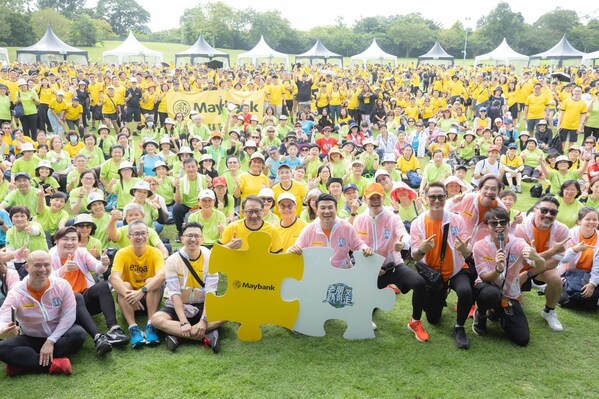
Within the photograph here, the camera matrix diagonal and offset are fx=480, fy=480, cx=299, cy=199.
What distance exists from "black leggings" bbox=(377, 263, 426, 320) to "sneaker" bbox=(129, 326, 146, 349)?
277cm

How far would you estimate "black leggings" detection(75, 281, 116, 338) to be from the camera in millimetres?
5063

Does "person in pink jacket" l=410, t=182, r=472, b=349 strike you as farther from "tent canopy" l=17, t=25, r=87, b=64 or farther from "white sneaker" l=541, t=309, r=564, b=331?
"tent canopy" l=17, t=25, r=87, b=64

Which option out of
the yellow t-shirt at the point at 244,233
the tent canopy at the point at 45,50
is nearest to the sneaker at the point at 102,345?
the yellow t-shirt at the point at 244,233

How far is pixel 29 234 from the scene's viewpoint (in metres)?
6.28

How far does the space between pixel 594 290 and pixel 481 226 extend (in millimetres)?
1698

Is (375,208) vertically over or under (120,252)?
over

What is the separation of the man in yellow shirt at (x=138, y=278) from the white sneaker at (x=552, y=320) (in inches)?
177

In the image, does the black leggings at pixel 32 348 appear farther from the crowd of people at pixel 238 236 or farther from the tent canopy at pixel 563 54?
the tent canopy at pixel 563 54

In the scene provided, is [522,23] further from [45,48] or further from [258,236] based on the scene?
[258,236]

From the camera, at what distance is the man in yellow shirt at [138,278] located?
5320 millimetres

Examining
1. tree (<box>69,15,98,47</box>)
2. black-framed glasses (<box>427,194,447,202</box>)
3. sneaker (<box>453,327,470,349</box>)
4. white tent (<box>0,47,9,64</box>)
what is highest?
tree (<box>69,15,98,47</box>)

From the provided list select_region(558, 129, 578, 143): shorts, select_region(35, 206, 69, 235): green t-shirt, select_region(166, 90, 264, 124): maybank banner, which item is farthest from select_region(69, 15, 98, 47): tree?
select_region(35, 206, 69, 235): green t-shirt

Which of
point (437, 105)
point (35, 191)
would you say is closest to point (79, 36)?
point (437, 105)

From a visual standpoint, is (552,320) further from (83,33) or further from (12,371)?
(83,33)
